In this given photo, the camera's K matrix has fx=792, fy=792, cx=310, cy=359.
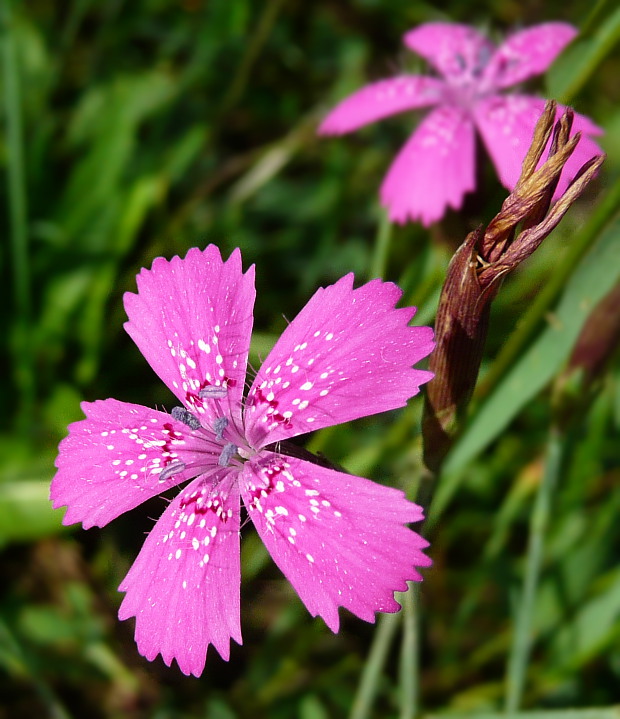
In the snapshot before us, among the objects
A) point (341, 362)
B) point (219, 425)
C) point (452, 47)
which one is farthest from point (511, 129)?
point (219, 425)

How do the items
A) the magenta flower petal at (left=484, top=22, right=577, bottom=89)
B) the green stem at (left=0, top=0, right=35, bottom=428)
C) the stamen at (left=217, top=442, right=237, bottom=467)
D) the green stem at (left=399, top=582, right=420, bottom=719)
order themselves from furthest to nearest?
the green stem at (left=0, top=0, right=35, bottom=428)
the magenta flower petal at (left=484, top=22, right=577, bottom=89)
the green stem at (left=399, top=582, right=420, bottom=719)
the stamen at (left=217, top=442, right=237, bottom=467)

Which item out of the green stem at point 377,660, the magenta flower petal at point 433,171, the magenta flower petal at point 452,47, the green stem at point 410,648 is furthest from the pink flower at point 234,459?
the magenta flower petal at point 452,47

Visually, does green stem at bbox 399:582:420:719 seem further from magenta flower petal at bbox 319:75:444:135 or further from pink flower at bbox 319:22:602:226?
magenta flower petal at bbox 319:75:444:135

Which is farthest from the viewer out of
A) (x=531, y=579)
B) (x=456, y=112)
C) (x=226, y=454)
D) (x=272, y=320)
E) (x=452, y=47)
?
(x=272, y=320)

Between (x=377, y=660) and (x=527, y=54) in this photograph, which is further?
(x=527, y=54)

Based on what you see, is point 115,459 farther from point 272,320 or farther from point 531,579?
point 272,320

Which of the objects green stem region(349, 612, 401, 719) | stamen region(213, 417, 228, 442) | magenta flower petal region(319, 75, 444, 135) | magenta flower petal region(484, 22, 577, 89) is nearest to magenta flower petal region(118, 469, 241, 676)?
stamen region(213, 417, 228, 442)
